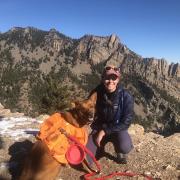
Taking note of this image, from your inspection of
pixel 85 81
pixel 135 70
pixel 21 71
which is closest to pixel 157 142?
pixel 21 71

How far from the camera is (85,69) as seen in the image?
16612 centimetres

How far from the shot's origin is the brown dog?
4.49 meters

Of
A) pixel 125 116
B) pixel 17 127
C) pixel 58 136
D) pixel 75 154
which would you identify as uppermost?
pixel 125 116

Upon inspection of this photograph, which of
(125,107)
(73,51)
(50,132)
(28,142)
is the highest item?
(73,51)

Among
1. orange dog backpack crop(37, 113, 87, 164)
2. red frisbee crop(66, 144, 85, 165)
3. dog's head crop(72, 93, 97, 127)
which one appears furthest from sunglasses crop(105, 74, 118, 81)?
red frisbee crop(66, 144, 85, 165)

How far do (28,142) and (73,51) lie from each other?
7074 inches

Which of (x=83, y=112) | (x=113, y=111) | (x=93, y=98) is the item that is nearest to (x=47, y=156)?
(x=83, y=112)

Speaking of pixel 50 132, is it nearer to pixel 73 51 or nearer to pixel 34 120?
pixel 34 120

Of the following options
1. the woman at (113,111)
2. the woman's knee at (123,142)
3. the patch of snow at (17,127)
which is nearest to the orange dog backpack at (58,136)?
the woman at (113,111)

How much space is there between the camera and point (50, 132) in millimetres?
4887

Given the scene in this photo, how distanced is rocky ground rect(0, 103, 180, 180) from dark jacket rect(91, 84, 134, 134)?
779mm

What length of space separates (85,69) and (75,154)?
161496mm

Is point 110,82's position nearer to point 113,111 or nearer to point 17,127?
point 113,111

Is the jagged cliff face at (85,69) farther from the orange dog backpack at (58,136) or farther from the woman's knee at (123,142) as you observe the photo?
the orange dog backpack at (58,136)
